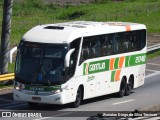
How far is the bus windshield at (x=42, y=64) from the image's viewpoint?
81.0ft

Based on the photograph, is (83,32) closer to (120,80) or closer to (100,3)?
(120,80)

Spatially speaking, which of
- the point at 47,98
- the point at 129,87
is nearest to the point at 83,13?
the point at 129,87

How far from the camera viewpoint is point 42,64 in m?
24.8

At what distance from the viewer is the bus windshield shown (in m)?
24.7

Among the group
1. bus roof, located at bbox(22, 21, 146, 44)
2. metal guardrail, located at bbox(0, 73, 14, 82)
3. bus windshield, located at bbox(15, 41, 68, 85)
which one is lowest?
metal guardrail, located at bbox(0, 73, 14, 82)

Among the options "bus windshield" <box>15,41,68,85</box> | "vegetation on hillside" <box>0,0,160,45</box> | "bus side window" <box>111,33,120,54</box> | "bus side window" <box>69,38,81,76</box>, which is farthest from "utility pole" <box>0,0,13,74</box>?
"vegetation on hillside" <box>0,0,160,45</box>

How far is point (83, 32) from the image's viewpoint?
26.0 m

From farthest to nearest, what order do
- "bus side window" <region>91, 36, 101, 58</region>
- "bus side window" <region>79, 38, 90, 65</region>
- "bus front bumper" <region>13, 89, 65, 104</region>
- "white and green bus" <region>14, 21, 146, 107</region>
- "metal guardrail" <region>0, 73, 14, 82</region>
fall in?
"metal guardrail" <region>0, 73, 14, 82</region>
"bus side window" <region>91, 36, 101, 58</region>
"bus side window" <region>79, 38, 90, 65</region>
"white and green bus" <region>14, 21, 146, 107</region>
"bus front bumper" <region>13, 89, 65, 104</region>

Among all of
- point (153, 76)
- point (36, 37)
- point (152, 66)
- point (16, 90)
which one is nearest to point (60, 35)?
point (36, 37)

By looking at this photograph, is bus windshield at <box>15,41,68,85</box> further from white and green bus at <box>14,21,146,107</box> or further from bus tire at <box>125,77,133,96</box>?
bus tire at <box>125,77,133,96</box>

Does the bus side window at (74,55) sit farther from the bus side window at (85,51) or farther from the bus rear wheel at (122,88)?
the bus rear wheel at (122,88)

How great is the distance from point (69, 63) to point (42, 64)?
0.97 meters

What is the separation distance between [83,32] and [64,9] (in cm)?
4905

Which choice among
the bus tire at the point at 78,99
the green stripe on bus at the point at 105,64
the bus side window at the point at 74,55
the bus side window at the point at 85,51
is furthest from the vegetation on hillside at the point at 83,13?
the bus side window at the point at 74,55
